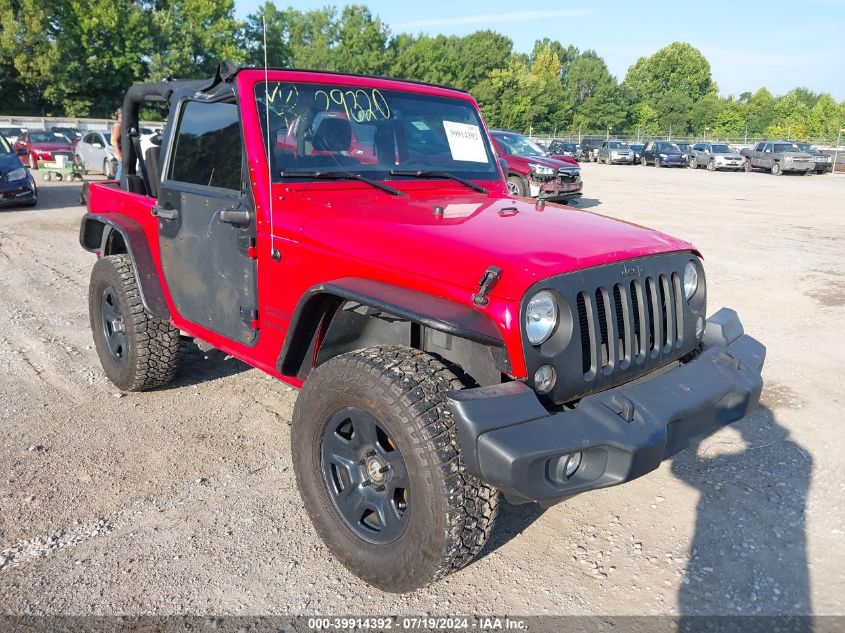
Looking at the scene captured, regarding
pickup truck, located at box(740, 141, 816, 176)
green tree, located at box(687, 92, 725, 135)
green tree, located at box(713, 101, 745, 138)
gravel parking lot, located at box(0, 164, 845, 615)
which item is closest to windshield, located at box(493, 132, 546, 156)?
gravel parking lot, located at box(0, 164, 845, 615)

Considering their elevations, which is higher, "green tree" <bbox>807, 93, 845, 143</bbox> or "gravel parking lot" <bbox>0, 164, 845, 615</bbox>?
"green tree" <bbox>807, 93, 845, 143</bbox>

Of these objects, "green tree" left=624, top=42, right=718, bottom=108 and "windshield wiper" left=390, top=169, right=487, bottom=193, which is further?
"green tree" left=624, top=42, right=718, bottom=108

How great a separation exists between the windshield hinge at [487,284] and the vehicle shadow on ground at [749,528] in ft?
4.75

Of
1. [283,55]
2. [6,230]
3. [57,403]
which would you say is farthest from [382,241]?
[283,55]

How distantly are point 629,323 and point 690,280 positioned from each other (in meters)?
0.67

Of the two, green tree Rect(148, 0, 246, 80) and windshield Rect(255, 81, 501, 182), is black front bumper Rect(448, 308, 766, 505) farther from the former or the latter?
green tree Rect(148, 0, 246, 80)

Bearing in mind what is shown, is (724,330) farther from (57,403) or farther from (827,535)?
(57,403)

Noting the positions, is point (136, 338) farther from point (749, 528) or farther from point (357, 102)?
point (749, 528)

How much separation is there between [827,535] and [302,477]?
2.41 m

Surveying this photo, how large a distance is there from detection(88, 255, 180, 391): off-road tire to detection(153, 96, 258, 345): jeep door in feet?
1.13

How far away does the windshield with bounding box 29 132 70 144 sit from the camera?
76.5ft

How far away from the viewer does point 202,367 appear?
206 inches

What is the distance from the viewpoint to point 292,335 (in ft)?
10.2

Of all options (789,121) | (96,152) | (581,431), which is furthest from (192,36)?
(581,431)
